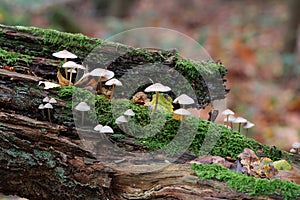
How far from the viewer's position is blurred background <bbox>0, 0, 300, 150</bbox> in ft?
29.7

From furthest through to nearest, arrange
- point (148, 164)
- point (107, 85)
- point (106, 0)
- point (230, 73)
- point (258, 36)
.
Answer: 1. point (106, 0)
2. point (258, 36)
3. point (230, 73)
4. point (107, 85)
5. point (148, 164)

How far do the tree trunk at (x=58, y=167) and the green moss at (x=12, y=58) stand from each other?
0.17m

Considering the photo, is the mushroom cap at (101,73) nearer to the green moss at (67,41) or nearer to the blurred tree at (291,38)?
the green moss at (67,41)

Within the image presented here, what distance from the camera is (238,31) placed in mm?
15422

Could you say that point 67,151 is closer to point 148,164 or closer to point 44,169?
point 44,169

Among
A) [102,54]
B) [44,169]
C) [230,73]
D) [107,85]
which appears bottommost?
[44,169]

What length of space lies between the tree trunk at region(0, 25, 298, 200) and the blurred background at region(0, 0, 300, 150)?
5.14m

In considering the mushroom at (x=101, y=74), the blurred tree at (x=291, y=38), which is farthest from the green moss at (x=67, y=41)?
the blurred tree at (x=291, y=38)

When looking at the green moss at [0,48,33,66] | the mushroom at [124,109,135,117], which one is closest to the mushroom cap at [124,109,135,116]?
the mushroom at [124,109,135,117]

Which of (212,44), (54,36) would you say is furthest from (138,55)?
(212,44)

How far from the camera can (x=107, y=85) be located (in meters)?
3.27

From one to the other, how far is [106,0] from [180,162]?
16.2 m

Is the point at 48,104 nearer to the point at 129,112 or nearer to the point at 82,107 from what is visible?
the point at 82,107

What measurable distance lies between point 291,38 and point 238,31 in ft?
13.3
